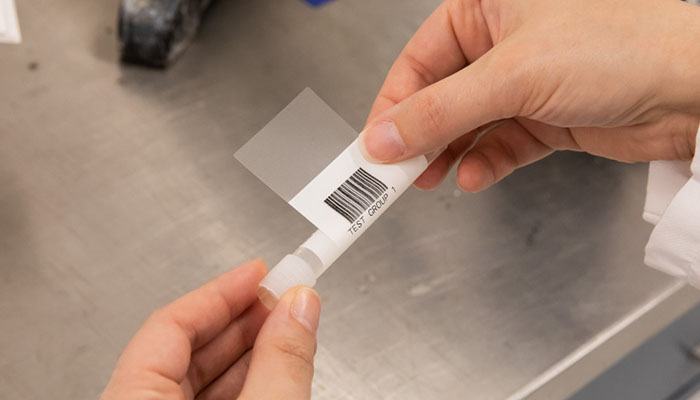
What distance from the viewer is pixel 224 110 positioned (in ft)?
2.41

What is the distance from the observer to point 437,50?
60cm

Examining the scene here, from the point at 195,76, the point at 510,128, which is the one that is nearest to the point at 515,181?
the point at 510,128

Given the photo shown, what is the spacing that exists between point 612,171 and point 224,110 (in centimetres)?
41

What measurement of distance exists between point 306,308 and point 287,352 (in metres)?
0.03

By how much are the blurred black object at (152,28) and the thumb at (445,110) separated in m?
0.32

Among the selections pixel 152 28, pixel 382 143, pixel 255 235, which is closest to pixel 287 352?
pixel 382 143

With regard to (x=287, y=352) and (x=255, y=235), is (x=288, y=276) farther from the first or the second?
(x=255, y=235)

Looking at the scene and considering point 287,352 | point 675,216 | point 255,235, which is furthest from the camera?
point 255,235

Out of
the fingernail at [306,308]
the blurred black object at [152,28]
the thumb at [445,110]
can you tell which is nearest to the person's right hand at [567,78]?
the thumb at [445,110]

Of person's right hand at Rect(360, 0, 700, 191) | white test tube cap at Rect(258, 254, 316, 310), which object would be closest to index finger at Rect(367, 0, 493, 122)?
person's right hand at Rect(360, 0, 700, 191)

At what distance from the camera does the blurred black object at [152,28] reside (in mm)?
708

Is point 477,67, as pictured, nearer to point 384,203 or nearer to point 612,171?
point 384,203

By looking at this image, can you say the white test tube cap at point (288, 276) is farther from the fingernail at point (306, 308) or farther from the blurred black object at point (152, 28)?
the blurred black object at point (152, 28)

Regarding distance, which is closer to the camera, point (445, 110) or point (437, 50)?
point (445, 110)
